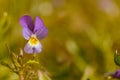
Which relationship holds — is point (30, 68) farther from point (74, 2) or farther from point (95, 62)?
point (74, 2)

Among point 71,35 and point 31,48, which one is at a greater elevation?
point 71,35

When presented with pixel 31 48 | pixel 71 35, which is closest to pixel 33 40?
pixel 31 48

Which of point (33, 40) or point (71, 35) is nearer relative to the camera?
point (33, 40)

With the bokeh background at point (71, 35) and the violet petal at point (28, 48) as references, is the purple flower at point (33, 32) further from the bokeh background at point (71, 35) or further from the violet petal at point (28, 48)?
the bokeh background at point (71, 35)

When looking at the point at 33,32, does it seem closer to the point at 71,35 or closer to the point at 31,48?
the point at 31,48

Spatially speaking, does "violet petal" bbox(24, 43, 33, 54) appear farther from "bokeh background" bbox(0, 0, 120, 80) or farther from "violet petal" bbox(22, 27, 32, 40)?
"bokeh background" bbox(0, 0, 120, 80)

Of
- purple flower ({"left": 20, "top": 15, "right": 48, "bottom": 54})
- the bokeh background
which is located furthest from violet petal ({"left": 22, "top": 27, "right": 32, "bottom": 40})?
the bokeh background

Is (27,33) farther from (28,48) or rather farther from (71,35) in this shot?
(71,35)

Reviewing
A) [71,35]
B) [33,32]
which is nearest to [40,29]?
[33,32]
